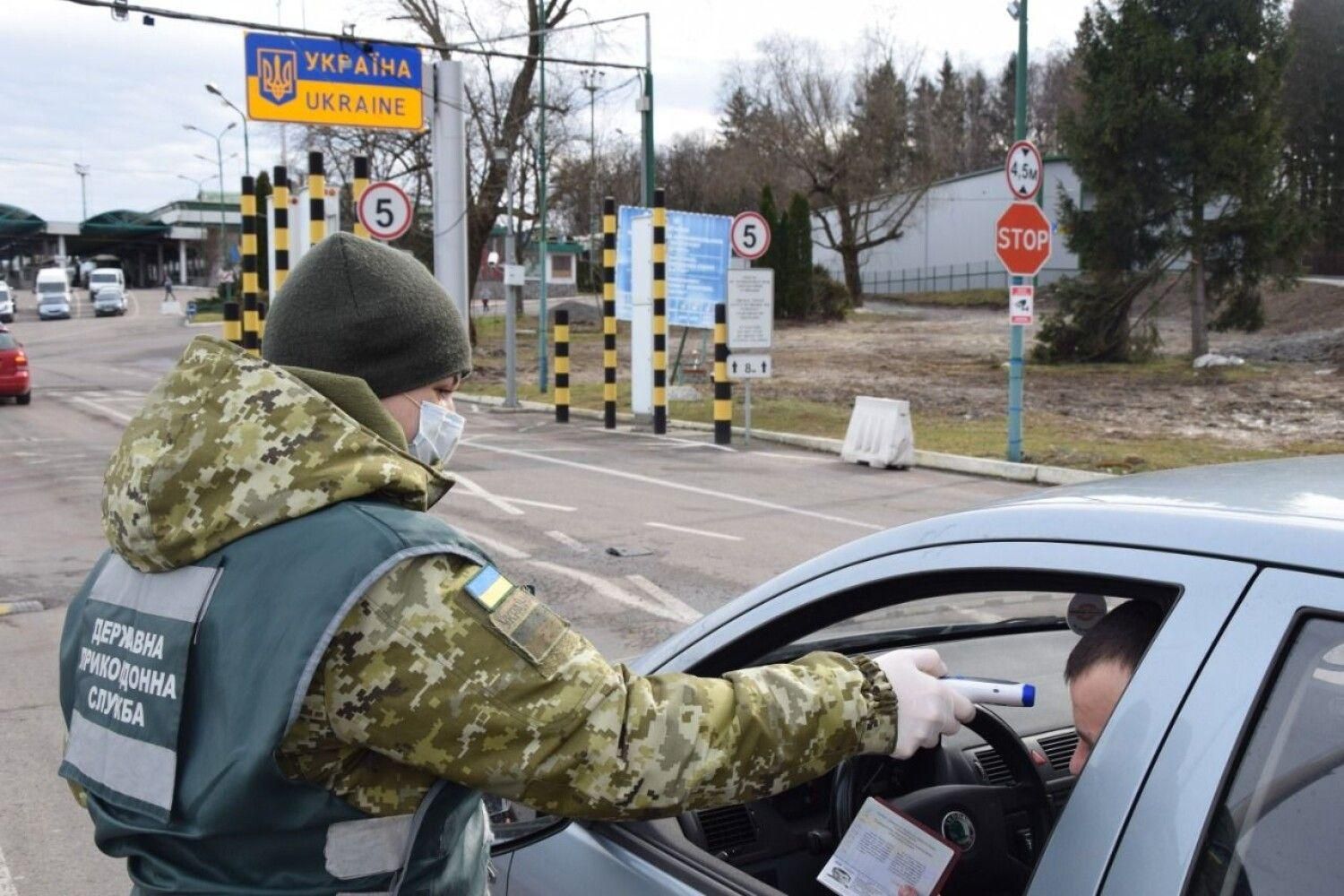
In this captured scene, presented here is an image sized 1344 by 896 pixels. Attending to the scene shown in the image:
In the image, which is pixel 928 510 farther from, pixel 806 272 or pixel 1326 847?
pixel 806 272

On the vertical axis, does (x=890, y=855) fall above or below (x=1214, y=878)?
below

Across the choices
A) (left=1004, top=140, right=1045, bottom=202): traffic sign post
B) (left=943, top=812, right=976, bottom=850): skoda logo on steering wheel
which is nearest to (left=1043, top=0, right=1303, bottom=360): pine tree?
(left=1004, top=140, right=1045, bottom=202): traffic sign post

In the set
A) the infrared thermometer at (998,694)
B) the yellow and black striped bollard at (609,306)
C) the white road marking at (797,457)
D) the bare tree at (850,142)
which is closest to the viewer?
the infrared thermometer at (998,694)

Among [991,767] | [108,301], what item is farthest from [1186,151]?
[108,301]

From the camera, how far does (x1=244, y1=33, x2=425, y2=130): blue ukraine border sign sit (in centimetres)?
1902

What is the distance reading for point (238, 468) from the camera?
1506 mm

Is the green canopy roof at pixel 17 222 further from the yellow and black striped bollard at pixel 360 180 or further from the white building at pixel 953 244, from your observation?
the yellow and black striped bollard at pixel 360 180

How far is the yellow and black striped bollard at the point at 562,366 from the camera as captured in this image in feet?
62.8

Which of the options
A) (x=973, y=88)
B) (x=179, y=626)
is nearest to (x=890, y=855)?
(x=179, y=626)

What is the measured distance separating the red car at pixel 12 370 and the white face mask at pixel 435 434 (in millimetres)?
22927

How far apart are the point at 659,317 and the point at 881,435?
5083 mm

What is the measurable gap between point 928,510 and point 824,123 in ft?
155

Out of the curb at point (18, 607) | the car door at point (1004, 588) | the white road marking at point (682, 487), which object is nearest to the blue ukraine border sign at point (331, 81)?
the white road marking at point (682, 487)

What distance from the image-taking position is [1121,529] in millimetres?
1596
